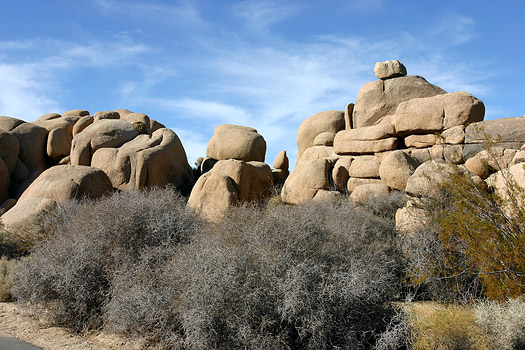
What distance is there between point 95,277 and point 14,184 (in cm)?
1326

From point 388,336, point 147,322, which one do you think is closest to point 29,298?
point 147,322

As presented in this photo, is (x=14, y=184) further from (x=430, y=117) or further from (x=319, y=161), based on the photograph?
(x=430, y=117)

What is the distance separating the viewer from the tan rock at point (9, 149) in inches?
761

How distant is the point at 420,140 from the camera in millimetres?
16859

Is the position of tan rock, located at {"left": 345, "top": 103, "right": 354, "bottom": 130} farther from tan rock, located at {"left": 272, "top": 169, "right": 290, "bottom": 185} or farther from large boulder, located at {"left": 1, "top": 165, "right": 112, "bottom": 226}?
large boulder, located at {"left": 1, "top": 165, "right": 112, "bottom": 226}

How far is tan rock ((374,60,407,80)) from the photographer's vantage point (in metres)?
19.8

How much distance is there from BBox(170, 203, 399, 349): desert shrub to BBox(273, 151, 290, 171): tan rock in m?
14.1

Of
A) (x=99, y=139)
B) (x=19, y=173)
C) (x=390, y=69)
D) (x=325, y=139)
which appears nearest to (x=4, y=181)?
(x=19, y=173)

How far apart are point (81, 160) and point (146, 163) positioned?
3094 mm

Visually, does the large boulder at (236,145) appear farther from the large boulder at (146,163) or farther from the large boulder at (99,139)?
the large boulder at (99,139)

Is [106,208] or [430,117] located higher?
[430,117]

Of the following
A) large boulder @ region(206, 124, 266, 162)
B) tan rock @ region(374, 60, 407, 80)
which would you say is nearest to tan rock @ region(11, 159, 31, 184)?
large boulder @ region(206, 124, 266, 162)

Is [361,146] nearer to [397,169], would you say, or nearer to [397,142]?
[397,142]

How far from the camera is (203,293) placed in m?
6.21
